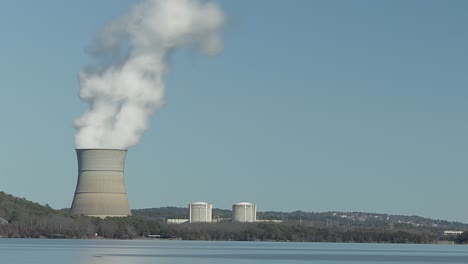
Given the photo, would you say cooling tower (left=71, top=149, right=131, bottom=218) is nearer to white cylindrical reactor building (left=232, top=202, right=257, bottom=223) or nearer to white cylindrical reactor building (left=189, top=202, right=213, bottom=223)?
white cylindrical reactor building (left=232, top=202, right=257, bottom=223)

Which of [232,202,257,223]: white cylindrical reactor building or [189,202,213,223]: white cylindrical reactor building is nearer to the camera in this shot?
[232,202,257,223]: white cylindrical reactor building

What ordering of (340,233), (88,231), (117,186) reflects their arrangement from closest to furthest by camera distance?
(117,186) → (88,231) → (340,233)

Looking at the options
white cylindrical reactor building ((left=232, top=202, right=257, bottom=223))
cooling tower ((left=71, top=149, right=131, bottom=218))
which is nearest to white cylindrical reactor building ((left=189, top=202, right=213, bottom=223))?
white cylindrical reactor building ((left=232, top=202, right=257, bottom=223))

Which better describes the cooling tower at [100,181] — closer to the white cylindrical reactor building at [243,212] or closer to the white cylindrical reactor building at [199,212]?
the white cylindrical reactor building at [243,212]

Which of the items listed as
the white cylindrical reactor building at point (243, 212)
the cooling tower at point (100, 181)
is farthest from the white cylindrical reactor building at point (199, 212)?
the cooling tower at point (100, 181)

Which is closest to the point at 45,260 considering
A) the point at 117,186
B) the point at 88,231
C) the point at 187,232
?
the point at 117,186

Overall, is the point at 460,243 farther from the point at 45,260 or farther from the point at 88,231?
the point at 45,260
